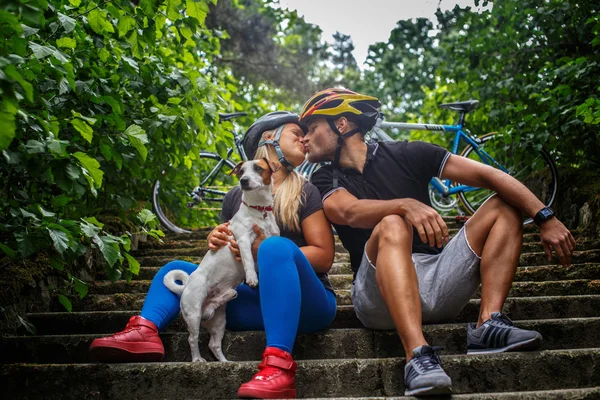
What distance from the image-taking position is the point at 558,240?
241 cm

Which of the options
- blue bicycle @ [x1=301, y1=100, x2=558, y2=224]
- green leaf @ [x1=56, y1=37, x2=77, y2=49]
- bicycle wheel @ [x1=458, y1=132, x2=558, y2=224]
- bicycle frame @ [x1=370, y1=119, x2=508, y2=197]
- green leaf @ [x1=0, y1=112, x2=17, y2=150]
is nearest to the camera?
green leaf @ [x1=0, y1=112, x2=17, y2=150]

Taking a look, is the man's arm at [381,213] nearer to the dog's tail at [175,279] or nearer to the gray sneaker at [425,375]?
the gray sneaker at [425,375]

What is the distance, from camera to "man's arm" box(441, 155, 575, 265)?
241cm

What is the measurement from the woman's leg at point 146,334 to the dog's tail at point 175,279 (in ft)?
0.08

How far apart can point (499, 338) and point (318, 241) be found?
86 centimetres

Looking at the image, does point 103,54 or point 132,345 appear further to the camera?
point 103,54

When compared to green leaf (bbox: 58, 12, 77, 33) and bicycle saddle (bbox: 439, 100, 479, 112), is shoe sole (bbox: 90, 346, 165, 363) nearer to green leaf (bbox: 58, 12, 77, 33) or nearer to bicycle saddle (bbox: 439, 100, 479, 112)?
green leaf (bbox: 58, 12, 77, 33)

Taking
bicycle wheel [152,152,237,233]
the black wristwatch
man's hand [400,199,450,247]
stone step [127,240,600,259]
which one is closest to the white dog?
man's hand [400,199,450,247]

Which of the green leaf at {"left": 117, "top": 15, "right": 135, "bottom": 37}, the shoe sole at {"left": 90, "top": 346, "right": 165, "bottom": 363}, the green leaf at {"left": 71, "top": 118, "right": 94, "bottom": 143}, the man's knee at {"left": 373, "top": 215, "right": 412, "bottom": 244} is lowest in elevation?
the shoe sole at {"left": 90, "top": 346, "right": 165, "bottom": 363}

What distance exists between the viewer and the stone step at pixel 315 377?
2.29 meters

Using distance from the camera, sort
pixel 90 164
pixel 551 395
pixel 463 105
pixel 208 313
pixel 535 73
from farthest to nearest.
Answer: pixel 463 105 < pixel 535 73 < pixel 208 313 < pixel 90 164 < pixel 551 395

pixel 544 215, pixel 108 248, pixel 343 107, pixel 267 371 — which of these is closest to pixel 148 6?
pixel 343 107

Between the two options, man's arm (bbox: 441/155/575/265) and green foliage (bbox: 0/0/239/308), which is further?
man's arm (bbox: 441/155/575/265)

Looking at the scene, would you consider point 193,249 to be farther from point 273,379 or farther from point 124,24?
point 273,379
